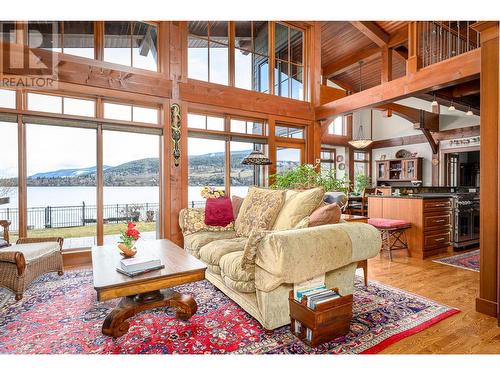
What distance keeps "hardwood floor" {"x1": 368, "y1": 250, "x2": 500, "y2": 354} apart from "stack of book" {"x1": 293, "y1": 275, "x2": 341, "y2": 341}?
1.55 ft

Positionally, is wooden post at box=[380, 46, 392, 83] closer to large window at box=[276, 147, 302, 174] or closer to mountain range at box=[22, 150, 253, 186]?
large window at box=[276, 147, 302, 174]

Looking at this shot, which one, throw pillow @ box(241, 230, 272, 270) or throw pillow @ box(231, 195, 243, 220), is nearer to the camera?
throw pillow @ box(241, 230, 272, 270)

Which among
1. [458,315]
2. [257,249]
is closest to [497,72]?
[458,315]

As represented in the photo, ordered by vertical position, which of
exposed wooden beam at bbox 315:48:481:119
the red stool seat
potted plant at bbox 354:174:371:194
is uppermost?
exposed wooden beam at bbox 315:48:481:119

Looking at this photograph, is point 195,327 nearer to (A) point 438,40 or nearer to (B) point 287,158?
(B) point 287,158

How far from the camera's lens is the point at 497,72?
7.59 ft

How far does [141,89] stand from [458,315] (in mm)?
4508

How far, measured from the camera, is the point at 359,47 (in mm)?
7613

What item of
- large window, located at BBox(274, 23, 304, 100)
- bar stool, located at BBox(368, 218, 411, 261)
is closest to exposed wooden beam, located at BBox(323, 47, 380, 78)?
large window, located at BBox(274, 23, 304, 100)

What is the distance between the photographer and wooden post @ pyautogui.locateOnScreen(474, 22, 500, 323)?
2.33 m

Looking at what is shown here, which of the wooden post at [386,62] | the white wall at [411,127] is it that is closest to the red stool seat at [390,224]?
the wooden post at [386,62]

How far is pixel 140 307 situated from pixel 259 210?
142 centimetres

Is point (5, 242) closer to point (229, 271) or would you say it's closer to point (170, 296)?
point (170, 296)

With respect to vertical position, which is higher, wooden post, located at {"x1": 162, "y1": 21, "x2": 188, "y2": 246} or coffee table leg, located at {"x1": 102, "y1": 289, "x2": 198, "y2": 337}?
wooden post, located at {"x1": 162, "y1": 21, "x2": 188, "y2": 246}
